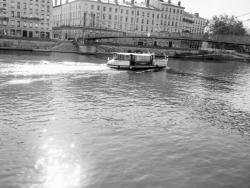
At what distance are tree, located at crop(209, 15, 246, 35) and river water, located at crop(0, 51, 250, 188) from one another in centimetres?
12251

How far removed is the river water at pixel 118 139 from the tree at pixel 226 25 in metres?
123

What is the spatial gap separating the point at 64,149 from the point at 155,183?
644cm

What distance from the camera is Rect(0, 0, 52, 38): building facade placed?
117938 millimetres

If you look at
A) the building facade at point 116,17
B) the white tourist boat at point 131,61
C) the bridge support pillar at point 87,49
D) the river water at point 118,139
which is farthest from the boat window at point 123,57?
the building facade at point 116,17

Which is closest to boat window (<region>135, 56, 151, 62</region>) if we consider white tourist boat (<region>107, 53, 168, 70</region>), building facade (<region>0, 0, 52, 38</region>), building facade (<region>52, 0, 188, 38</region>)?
white tourist boat (<region>107, 53, 168, 70</region>)

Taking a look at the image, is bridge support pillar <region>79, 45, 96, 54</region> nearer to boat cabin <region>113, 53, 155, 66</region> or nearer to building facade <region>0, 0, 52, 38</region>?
building facade <region>0, 0, 52, 38</region>

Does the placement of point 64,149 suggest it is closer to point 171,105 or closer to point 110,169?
point 110,169

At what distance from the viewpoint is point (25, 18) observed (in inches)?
4734

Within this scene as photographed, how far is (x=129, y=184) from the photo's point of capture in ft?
52.5

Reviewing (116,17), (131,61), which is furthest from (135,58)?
(116,17)

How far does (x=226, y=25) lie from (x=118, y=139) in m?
149

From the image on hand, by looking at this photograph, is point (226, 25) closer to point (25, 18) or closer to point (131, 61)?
point (25, 18)

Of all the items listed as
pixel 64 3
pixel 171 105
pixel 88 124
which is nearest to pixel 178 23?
pixel 64 3

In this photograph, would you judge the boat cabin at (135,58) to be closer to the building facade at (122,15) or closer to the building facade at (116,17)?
the building facade at (116,17)
